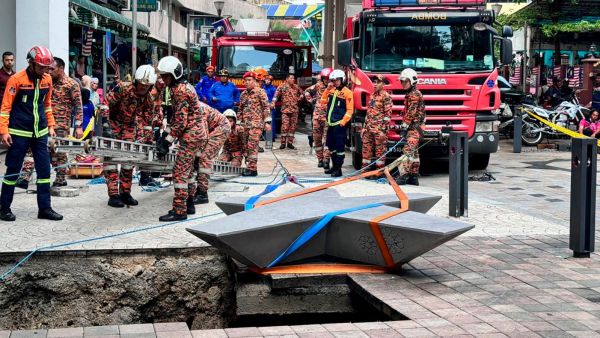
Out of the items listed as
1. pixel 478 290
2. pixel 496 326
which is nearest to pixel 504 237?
pixel 478 290

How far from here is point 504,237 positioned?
30.5 ft

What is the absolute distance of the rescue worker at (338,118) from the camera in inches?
601

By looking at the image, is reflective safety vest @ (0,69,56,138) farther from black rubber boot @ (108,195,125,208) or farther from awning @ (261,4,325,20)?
awning @ (261,4,325,20)

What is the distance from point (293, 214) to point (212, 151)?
399cm

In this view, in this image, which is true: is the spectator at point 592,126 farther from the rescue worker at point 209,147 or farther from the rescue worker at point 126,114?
the rescue worker at point 126,114

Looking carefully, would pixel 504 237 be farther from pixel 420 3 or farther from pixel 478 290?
pixel 420 3

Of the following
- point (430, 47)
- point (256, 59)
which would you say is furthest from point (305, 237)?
point (256, 59)

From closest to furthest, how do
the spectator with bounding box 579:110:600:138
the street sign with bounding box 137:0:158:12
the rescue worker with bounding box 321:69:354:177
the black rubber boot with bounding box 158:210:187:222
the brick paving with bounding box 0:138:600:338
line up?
the brick paving with bounding box 0:138:600:338 → the black rubber boot with bounding box 158:210:187:222 → the rescue worker with bounding box 321:69:354:177 → the spectator with bounding box 579:110:600:138 → the street sign with bounding box 137:0:158:12

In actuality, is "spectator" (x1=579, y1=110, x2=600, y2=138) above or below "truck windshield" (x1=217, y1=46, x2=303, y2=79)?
below

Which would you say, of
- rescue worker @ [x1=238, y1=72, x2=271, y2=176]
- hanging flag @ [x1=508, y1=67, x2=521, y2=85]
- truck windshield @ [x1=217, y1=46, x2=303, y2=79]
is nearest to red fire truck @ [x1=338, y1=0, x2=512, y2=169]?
rescue worker @ [x1=238, y1=72, x2=271, y2=176]

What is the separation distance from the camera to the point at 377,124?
14.5 meters

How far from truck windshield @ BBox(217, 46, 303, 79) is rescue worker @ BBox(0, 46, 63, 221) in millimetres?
15486

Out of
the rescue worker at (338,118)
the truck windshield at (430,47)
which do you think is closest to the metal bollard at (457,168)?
the rescue worker at (338,118)

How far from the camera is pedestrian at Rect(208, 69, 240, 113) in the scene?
20578 mm
